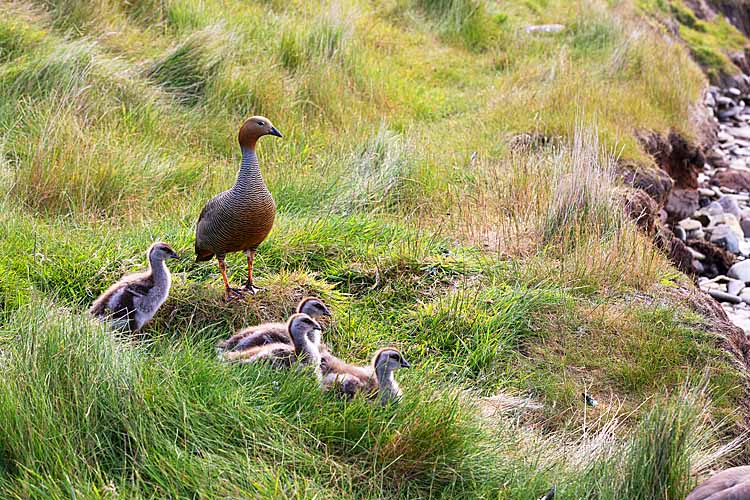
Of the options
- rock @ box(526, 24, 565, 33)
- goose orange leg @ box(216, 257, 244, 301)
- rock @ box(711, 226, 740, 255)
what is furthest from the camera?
rock @ box(526, 24, 565, 33)

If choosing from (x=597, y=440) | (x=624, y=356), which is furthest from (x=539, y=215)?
(x=597, y=440)

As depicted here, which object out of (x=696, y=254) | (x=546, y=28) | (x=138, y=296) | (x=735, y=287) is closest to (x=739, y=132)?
(x=546, y=28)

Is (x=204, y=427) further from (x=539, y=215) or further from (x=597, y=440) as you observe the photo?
(x=539, y=215)

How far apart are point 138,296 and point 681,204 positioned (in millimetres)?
8130

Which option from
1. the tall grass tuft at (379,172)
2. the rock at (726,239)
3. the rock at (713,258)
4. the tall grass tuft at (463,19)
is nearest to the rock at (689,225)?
the rock at (726,239)

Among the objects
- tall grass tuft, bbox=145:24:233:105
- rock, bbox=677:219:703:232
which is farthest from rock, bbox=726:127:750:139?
tall grass tuft, bbox=145:24:233:105

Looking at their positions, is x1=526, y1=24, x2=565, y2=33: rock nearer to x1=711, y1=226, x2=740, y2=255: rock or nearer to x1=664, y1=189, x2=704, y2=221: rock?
x1=664, y1=189, x2=704, y2=221: rock

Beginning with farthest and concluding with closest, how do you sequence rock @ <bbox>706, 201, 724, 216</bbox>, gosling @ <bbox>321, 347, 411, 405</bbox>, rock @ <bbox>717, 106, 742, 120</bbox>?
rock @ <bbox>717, 106, 742, 120</bbox> → rock @ <bbox>706, 201, 724, 216</bbox> → gosling @ <bbox>321, 347, 411, 405</bbox>

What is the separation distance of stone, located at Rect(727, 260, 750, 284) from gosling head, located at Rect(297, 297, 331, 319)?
20.3 feet

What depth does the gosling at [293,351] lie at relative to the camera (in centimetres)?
418

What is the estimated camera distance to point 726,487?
3.66 m

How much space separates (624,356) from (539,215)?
5.21 ft

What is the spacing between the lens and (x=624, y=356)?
5.35m

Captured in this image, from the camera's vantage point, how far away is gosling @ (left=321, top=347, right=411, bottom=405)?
4.05 m
